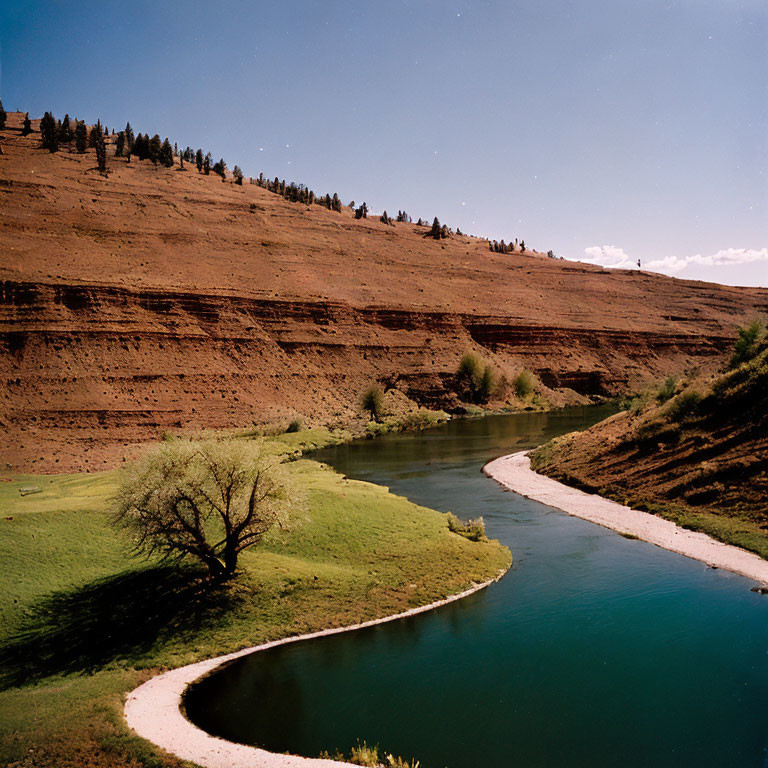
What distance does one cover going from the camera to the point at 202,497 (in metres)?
20.6

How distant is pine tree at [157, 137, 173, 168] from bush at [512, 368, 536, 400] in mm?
82501

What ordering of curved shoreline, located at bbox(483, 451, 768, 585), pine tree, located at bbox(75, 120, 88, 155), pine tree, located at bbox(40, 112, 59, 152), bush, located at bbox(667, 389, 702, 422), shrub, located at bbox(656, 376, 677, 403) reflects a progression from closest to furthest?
curved shoreline, located at bbox(483, 451, 768, 585)
bush, located at bbox(667, 389, 702, 422)
shrub, located at bbox(656, 376, 677, 403)
pine tree, located at bbox(40, 112, 59, 152)
pine tree, located at bbox(75, 120, 88, 155)

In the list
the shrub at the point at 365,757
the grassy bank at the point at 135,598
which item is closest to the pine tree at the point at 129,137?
the grassy bank at the point at 135,598

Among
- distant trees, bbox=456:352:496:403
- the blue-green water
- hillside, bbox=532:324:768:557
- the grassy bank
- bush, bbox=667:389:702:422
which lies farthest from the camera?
distant trees, bbox=456:352:496:403

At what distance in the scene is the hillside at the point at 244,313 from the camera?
56.2 metres

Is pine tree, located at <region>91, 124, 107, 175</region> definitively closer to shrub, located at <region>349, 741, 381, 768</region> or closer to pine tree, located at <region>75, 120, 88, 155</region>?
pine tree, located at <region>75, 120, 88, 155</region>

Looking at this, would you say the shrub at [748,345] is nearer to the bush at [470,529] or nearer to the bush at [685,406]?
the bush at [685,406]

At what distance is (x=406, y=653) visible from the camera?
18.0 meters

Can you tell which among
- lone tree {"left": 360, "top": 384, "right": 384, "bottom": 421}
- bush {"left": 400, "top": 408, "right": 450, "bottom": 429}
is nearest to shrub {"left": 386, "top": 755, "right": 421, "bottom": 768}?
bush {"left": 400, "top": 408, "right": 450, "bottom": 429}

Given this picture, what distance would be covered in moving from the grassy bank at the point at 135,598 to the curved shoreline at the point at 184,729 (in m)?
0.41

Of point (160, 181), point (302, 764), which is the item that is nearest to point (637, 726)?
point (302, 764)

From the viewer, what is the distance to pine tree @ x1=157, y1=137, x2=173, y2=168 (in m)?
111

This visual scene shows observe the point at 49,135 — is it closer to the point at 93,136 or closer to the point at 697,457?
the point at 93,136

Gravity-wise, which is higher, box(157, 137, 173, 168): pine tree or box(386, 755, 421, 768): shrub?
box(157, 137, 173, 168): pine tree
